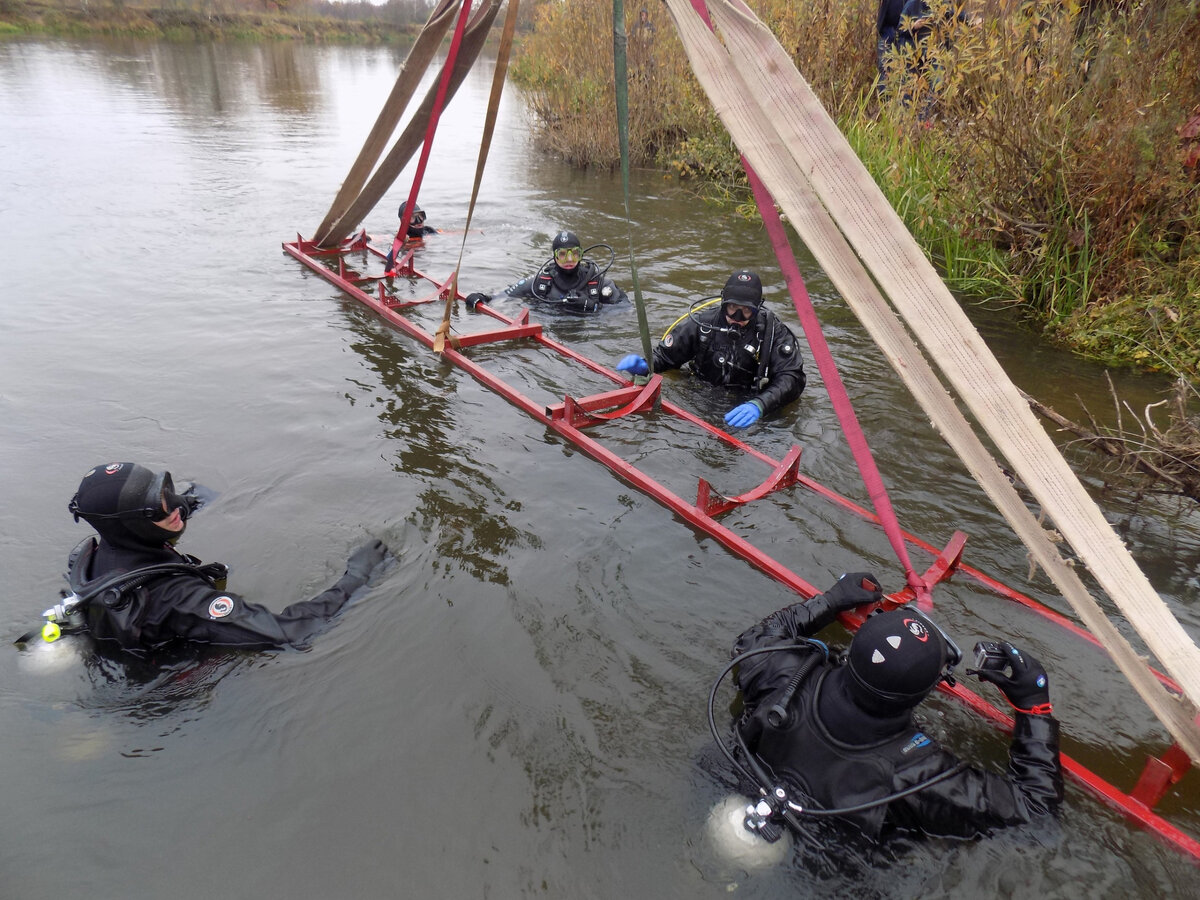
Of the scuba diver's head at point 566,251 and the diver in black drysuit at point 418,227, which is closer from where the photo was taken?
the scuba diver's head at point 566,251

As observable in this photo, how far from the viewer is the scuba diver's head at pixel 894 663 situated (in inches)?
90.5

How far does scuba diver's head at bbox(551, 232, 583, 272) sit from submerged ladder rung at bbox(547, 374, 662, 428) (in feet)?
9.00

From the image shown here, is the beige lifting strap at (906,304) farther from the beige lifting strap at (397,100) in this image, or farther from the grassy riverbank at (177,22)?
the grassy riverbank at (177,22)

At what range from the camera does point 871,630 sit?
242 cm

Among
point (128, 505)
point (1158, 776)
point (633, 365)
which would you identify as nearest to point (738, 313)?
point (633, 365)

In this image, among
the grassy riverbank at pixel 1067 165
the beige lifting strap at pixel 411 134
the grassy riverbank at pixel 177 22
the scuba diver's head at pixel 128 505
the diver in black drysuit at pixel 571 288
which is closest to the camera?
the scuba diver's head at pixel 128 505

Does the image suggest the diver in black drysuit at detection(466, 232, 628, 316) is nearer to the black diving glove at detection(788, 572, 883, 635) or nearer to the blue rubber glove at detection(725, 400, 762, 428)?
the blue rubber glove at detection(725, 400, 762, 428)

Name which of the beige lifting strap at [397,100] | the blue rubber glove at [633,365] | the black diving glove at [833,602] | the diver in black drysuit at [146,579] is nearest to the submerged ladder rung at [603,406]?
the blue rubber glove at [633,365]

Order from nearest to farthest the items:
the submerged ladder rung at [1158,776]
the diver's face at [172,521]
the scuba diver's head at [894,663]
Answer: the scuba diver's head at [894,663] → the submerged ladder rung at [1158,776] → the diver's face at [172,521]

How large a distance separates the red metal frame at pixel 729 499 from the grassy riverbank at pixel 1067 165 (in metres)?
3.77

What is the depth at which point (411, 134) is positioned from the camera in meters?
6.32

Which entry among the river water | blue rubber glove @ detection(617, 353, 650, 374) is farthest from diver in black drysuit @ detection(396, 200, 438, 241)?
blue rubber glove @ detection(617, 353, 650, 374)

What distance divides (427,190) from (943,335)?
1347 cm

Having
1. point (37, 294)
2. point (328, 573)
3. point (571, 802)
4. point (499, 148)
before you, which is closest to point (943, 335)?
point (571, 802)
